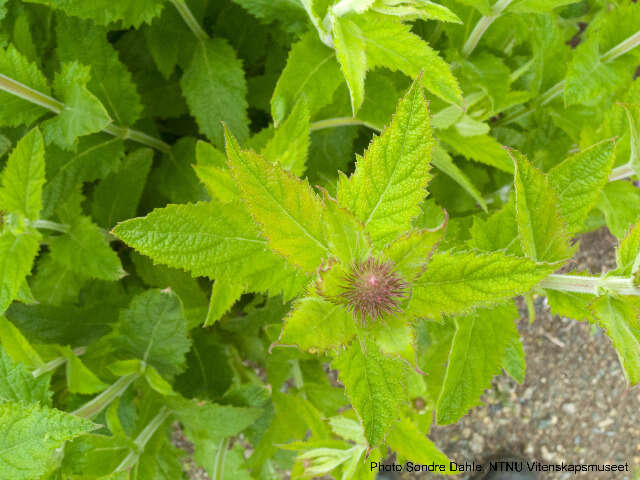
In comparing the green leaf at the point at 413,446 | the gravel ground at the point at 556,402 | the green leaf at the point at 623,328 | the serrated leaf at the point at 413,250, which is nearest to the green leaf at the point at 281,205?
the serrated leaf at the point at 413,250

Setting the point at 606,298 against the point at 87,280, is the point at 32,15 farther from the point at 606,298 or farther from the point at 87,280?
the point at 606,298

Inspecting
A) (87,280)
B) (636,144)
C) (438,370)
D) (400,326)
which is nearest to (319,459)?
(438,370)

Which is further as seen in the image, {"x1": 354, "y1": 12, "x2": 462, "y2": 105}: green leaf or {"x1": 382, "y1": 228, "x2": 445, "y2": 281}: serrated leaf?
{"x1": 354, "y1": 12, "x2": 462, "y2": 105}: green leaf

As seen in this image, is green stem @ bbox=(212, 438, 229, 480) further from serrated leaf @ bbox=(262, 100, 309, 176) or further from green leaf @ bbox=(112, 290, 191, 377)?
serrated leaf @ bbox=(262, 100, 309, 176)

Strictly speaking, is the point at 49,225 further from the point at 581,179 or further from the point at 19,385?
the point at 581,179

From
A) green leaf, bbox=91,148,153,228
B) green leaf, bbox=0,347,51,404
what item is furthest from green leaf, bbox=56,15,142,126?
green leaf, bbox=0,347,51,404

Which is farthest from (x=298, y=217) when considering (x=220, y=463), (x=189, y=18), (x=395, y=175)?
(x=220, y=463)
